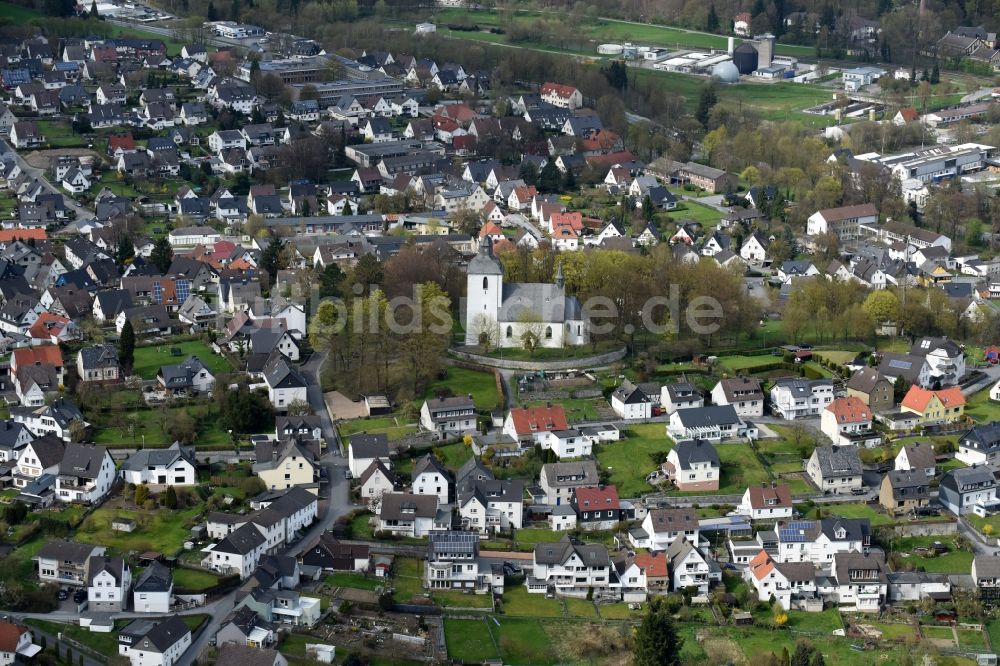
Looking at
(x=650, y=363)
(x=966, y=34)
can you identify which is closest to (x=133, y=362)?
(x=650, y=363)

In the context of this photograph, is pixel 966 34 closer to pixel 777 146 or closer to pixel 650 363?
pixel 777 146

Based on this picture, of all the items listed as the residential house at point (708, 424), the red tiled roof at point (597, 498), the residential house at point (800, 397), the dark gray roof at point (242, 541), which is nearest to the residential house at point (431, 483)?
the red tiled roof at point (597, 498)

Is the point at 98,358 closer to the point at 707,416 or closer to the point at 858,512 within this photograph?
the point at 707,416

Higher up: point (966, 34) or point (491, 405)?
point (966, 34)

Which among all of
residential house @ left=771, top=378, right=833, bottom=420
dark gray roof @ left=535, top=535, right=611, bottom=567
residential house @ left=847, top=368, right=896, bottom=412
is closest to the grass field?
dark gray roof @ left=535, top=535, right=611, bottom=567

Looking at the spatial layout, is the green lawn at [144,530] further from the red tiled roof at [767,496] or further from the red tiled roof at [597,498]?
the red tiled roof at [767,496]

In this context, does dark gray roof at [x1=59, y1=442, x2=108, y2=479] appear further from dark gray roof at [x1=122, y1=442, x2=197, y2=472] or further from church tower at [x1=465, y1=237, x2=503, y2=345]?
church tower at [x1=465, y1=237, x2=503, y2=345]

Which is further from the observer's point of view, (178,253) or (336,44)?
(336,44)
